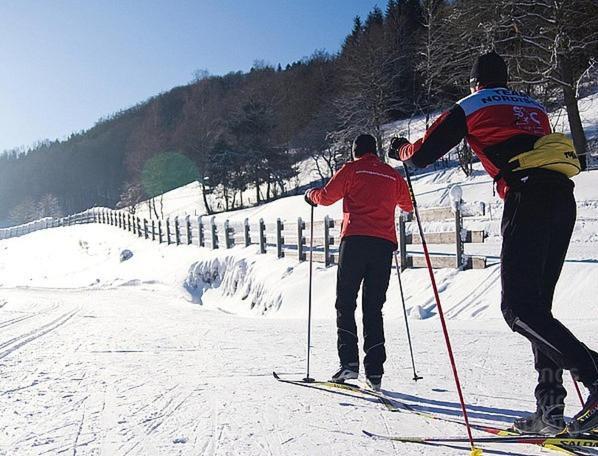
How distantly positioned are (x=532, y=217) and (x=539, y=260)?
223 millimetres

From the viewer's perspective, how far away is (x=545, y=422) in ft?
9.39

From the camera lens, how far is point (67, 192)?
12175 centimetres

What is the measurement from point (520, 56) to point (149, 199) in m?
41.9

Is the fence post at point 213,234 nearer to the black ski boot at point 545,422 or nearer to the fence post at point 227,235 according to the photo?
the fence post at point 227,235

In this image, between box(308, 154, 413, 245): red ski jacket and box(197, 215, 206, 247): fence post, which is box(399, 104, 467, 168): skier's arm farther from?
box(197, 215, 206, 247): fence post

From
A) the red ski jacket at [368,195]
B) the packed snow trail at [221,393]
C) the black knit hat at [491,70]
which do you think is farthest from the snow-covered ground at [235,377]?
the black knit hat at [491,70]

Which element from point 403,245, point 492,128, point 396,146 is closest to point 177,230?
point 403,245

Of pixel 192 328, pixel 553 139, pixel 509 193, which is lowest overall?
pixel 192 328

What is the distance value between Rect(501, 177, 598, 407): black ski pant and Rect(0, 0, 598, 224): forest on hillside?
53.5 ft

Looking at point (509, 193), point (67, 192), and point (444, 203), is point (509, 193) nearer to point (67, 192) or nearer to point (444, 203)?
point (444, 203)

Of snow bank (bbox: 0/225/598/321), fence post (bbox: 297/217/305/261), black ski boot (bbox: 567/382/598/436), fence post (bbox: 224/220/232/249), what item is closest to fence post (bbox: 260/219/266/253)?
snow bank (bbox: 0/225/598/321)

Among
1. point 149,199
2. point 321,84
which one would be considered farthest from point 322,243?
point 321,84

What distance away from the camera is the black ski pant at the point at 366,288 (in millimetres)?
4195

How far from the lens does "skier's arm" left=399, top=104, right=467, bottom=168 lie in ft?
9.50
